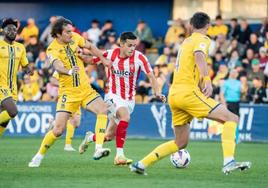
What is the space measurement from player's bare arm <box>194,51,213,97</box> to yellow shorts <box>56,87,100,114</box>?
3.04 m

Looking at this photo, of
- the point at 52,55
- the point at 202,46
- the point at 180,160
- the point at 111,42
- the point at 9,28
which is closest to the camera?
the point at 202,46

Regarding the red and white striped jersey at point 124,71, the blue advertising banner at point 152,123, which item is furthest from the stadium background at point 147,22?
the red and white striped jersey at point 124,71

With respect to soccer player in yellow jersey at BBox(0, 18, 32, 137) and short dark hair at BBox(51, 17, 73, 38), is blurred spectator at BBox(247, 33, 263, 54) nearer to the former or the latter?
soccer player in yellow jersey at BBox(0, 18, 32, 137)

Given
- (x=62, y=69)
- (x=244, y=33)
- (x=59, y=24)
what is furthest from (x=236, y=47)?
(x=62, y=69)

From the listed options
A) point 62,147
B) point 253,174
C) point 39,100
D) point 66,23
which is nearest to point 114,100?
point 66,23

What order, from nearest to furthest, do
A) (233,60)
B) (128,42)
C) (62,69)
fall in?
(62,69)
(128,42)
(233,60)

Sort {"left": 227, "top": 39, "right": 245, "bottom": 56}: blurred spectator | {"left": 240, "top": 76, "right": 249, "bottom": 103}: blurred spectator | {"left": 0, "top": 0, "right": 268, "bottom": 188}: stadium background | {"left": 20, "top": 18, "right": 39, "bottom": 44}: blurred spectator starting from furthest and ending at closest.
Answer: {"left": 20, "top": 18, "right": 39, "bottom": 44}: blurred spectator → {"left": 227, "top": 39, "right": 245, "bottom": 56}: blurred spectator → {"left": 240, "top": 76, "right": 249, "bottom": 103}: blurred spectator → {"left": 0, "top": 0, "right": 268, "bottom": 188}: stadium background

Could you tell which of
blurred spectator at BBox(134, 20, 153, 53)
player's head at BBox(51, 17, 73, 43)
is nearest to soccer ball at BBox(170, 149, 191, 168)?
player's head at BBox(51, 17, 73, 43)

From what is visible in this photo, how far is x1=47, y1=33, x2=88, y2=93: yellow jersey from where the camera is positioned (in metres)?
14.3

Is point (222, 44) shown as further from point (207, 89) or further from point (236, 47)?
point (207, 89)

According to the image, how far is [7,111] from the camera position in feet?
48.9

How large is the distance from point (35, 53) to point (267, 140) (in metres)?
9.69

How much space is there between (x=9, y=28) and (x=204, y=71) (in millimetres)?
4665

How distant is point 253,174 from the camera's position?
42.6 feet
